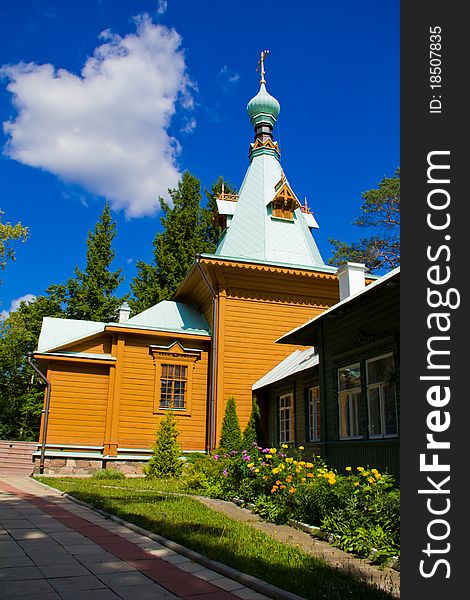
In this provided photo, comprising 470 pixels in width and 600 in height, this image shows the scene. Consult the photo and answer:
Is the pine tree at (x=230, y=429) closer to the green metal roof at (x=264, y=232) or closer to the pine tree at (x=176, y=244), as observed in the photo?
the green metal roof at (x=264, y=232)

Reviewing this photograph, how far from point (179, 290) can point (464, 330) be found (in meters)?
17.1

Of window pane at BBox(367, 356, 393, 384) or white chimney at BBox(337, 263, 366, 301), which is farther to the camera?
white chimney at BBox(337, 263, 366, 301)

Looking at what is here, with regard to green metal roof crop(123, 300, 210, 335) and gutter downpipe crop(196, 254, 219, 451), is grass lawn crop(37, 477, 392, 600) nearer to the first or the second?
gutter downpipe crop(196, 254, 219, 451)

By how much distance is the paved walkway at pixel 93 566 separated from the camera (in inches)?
164

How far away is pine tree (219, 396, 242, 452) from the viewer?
50.6 feet

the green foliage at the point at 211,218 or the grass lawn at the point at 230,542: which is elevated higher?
the green foliage at the point at 211,218

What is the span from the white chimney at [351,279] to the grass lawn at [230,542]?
5.60 meters

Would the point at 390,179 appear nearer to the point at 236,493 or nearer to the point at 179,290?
the point at 179,290

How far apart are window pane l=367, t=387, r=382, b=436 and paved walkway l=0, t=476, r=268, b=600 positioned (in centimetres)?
439

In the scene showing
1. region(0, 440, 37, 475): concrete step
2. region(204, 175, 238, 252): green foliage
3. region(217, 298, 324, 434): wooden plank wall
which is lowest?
region(0, 440, 37, 475): concrete step

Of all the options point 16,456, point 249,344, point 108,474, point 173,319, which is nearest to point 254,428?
point 249,344


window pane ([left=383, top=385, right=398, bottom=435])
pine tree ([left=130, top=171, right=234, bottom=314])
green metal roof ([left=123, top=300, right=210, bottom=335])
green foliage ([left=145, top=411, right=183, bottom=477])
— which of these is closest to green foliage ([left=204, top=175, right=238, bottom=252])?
pine tree ([left=130, top=171, right=234, bottom=314])

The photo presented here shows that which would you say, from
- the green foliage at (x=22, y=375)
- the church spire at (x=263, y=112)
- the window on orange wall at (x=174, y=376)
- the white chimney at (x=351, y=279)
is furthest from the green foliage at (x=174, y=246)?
the white chimney at (x=351, y=279)

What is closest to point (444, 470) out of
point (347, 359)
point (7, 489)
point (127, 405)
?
point (347, 359)
